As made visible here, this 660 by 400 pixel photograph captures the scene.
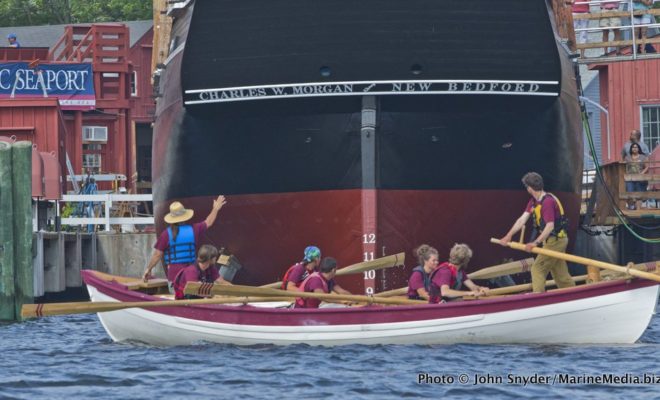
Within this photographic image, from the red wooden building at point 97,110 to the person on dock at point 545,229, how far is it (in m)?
10.3

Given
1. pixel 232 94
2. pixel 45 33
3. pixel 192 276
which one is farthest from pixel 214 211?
pixel 45 33

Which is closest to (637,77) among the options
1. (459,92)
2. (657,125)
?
(657,125)

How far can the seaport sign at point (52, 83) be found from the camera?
36.0 meters

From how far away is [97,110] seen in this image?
4231 centimetres

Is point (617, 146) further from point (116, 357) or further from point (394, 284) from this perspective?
point (116, 357)

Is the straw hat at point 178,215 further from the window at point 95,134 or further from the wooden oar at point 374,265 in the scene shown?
the window at point 95,134

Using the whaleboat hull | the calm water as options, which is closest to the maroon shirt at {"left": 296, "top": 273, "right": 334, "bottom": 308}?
the whaleboat hull

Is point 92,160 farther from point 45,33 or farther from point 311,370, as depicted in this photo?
point 311,370

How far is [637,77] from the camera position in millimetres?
36531

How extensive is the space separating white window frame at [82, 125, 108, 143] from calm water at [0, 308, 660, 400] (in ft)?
89.3

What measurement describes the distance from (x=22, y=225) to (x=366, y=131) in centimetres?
607

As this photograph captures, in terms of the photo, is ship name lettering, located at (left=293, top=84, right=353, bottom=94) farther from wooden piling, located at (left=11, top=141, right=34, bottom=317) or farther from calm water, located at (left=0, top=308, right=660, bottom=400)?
wooden piling, located at (left=11, top=141, right=34, bottom=317)

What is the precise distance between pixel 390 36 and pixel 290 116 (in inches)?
72.5

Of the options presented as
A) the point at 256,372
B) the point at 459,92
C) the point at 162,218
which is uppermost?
the point at 459,92
